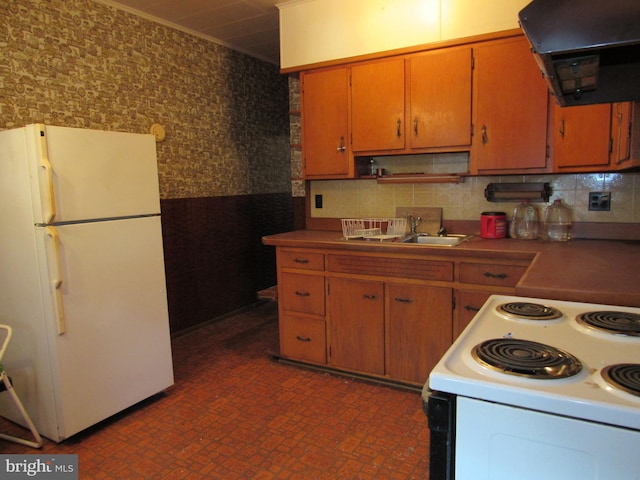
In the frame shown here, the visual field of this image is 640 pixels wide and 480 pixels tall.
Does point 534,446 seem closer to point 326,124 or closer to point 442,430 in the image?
point 442,430

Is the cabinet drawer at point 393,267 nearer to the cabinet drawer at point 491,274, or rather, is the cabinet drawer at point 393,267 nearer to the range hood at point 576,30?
the cabinet drawer at point 491,274

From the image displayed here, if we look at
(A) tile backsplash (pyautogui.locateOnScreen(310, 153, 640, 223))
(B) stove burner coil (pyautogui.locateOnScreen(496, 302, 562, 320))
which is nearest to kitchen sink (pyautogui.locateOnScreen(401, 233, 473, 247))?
(A) tile backsplash (pyautogui.locateOnScreen(310, 153, 640, 223))

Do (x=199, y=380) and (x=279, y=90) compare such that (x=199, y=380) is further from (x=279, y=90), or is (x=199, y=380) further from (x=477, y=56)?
(x=279, y=90)

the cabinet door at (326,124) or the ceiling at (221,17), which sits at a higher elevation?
the ceiling at (221,17)

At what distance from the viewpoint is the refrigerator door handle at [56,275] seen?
6.77 ft

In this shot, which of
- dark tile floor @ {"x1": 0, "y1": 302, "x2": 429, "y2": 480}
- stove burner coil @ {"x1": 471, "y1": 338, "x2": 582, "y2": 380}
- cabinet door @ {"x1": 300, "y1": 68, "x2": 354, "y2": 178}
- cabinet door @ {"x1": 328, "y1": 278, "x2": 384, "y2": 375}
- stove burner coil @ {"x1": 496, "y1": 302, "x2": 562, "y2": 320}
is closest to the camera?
stove burner coil @ {"x1": 471, "y1": 338, "x2": 582, "y2": 380}

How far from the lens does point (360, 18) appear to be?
2.97 meters

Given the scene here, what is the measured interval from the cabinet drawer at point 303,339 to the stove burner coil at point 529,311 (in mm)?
1697

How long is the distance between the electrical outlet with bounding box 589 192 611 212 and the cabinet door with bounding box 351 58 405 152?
1.19 metres

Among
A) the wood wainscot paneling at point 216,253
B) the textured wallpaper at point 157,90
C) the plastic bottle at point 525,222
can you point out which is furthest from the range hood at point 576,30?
the wood wainscot paneling at point 216,253

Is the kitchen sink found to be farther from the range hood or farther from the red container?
the range hood

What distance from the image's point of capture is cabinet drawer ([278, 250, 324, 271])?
2.89 m

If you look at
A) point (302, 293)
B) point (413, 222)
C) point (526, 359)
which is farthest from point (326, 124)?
point (526, 359)

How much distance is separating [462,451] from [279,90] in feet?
14.7
